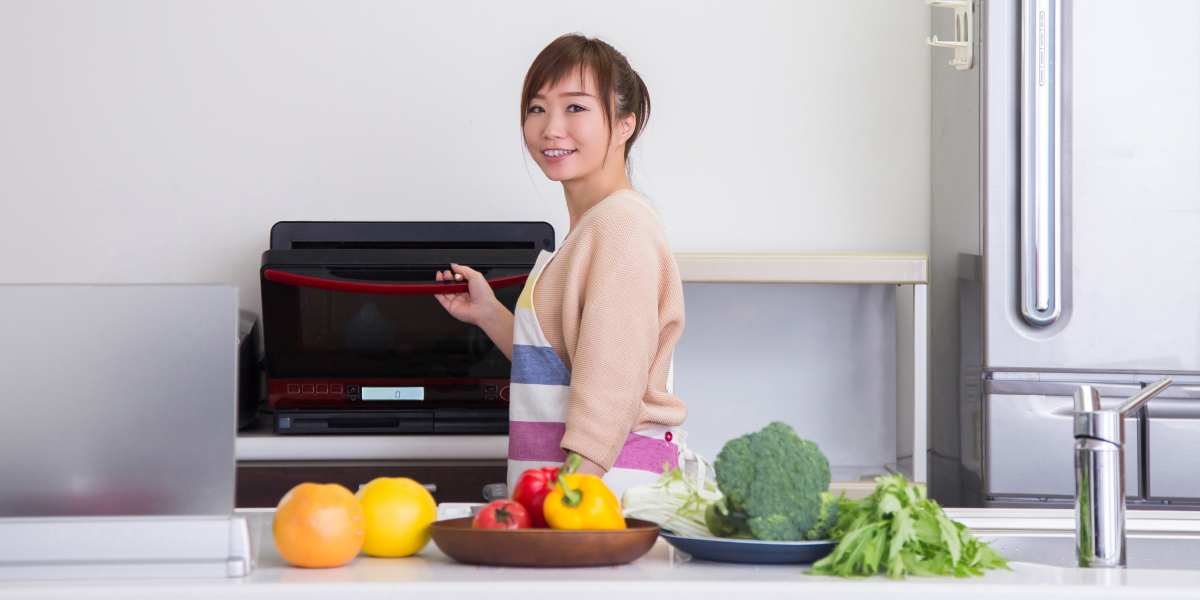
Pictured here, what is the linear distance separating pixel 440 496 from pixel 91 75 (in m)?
1.29

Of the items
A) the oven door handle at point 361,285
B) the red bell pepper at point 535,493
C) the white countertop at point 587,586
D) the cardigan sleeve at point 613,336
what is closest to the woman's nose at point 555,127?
the cardigan sleeve at point 613,336

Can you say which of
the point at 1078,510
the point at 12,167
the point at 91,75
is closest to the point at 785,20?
the point at 91,75

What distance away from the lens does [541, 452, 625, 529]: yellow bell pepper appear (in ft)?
3.60

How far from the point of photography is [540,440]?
1665 millimetres

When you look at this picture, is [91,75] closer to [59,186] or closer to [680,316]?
[59,186]

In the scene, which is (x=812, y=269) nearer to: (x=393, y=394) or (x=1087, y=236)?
(x=1087, y=236)

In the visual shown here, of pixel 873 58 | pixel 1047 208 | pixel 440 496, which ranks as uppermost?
pixel 873 58

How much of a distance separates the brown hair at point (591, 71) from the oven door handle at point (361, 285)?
1.97 feet

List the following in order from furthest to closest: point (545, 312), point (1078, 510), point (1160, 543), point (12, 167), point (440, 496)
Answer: point (12, 167), point (440, 496), point (545, 312), point (1160, 543), point (1078, 510)

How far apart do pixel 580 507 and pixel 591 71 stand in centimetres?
86

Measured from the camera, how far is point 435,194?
296 centimetres

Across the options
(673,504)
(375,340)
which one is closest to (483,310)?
(375,340)

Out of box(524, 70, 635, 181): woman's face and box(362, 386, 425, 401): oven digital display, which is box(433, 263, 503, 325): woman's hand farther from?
box(362, 386, 425, 401): oven digital display

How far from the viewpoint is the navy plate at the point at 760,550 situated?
1.12 meters
